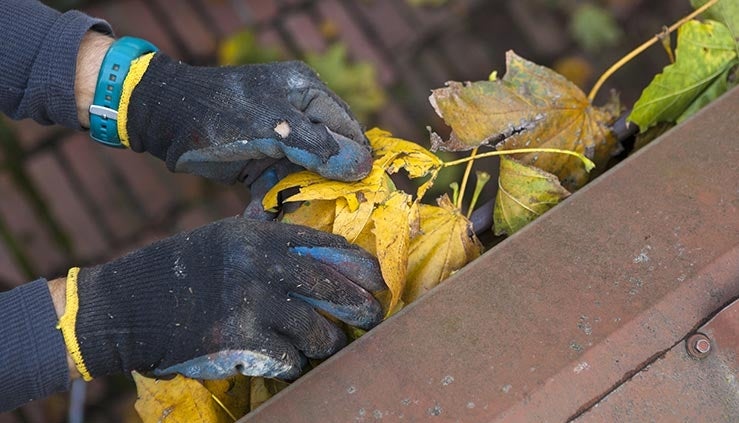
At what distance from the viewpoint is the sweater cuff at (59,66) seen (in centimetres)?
141

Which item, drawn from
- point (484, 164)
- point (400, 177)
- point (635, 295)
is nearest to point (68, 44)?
point (635, 295)

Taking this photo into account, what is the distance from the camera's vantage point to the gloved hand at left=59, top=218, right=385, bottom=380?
1.14 metres

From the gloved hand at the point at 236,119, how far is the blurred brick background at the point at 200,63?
94 cm

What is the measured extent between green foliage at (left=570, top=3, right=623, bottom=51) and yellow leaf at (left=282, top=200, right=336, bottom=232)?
1.61m

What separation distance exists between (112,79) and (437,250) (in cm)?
66

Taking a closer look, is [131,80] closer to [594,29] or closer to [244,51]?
[244,51]

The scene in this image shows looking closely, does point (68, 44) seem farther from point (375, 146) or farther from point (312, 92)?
point (375, 146)

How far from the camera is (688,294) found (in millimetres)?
1062

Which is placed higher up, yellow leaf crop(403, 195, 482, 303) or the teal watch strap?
the teal watch strap

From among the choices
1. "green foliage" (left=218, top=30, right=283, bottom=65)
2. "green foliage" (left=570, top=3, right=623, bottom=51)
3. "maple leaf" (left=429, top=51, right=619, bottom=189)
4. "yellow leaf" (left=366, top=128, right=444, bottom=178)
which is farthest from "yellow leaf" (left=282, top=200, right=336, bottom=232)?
"green foliage" (left=570, top=3, right=623, bottom=51)

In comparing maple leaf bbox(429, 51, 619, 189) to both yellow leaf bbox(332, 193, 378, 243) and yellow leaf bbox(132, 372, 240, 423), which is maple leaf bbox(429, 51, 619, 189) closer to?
yellow leaf bbox(332, 193, 378, 243)

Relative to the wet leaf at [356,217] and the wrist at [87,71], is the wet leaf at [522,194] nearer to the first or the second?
the wet leaf at [356,217]

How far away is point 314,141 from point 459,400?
0.45 meters

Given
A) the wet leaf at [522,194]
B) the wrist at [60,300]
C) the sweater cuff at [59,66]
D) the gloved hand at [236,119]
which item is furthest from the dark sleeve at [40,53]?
the wet leaf at [522,194]
